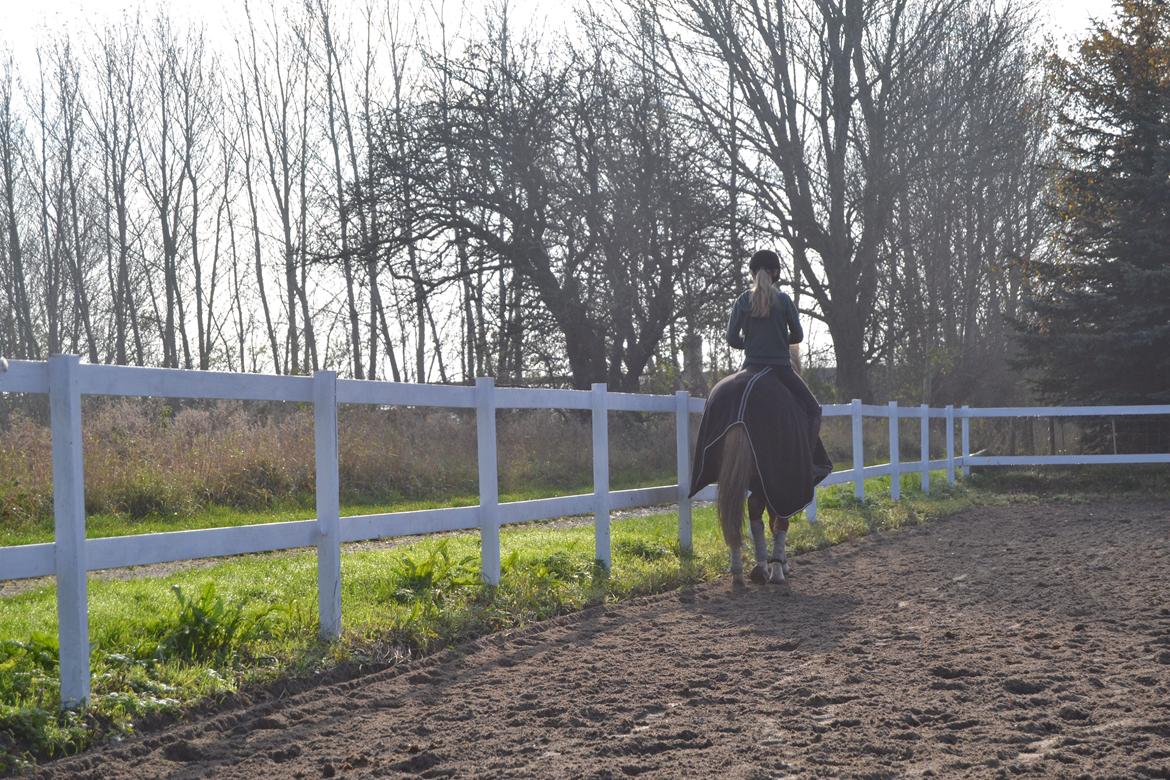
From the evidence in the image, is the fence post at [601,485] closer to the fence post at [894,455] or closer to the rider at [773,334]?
the rider at [773,334]

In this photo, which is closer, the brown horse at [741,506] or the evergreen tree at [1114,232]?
the brown horse at [741,506]

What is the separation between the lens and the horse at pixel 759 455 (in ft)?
24.1

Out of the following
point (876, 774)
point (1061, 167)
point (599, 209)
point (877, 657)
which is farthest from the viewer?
point (599, 209)

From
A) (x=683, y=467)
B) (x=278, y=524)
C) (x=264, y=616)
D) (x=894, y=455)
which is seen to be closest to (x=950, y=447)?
(x=894, y=455)

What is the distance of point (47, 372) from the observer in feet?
14.0

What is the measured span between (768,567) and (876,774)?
15.9 feet

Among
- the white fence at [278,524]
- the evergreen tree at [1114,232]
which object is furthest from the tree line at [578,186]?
the white fence at [278,524]

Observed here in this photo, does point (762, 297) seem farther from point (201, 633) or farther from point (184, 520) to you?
point (184, 520)

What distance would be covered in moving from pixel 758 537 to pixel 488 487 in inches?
78.4

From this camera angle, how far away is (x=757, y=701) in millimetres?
4242

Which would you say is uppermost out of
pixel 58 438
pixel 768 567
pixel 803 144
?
pixel 803 144

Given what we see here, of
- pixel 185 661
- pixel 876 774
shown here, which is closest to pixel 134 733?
pixel 185 661

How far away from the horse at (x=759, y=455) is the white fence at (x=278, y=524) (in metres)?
0.86

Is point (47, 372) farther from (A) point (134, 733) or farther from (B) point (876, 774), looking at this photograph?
(B) point (876, 774)
